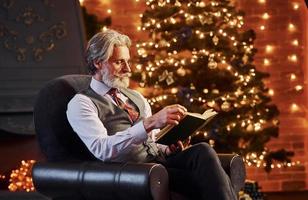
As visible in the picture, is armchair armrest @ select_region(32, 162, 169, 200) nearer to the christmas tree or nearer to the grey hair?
the grey hair

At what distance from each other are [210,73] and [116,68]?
2.49 meters

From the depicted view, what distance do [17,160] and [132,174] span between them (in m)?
3.12

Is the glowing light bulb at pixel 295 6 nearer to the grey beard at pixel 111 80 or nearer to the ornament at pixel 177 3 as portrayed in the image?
the ornament at pixel 177 3

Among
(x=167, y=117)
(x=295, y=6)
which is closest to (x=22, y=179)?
(x=167, y=117)

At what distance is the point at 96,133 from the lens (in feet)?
9.28

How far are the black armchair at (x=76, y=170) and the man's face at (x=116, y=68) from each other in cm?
21

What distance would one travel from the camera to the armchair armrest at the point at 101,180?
2492mm

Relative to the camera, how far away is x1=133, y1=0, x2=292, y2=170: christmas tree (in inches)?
212

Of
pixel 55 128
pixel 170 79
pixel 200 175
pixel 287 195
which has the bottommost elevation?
pixel 287 195

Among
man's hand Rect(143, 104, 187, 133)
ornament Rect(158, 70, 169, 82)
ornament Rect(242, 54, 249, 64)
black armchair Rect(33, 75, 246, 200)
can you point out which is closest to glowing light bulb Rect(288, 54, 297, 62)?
ornament Rect(242, 54, 249, 64)

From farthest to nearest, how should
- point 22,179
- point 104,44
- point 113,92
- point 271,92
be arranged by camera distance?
point 271,92 → point 22,179 → point 113,92 → point 104,44

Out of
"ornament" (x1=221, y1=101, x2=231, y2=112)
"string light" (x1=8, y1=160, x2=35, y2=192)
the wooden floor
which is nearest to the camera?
"string light" (x1=8, y1=160, x2=35, y2=192)

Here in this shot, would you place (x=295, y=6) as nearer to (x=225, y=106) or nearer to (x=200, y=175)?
(x=225, y=106)

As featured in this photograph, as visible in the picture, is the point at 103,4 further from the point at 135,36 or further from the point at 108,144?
the point at 108,144
